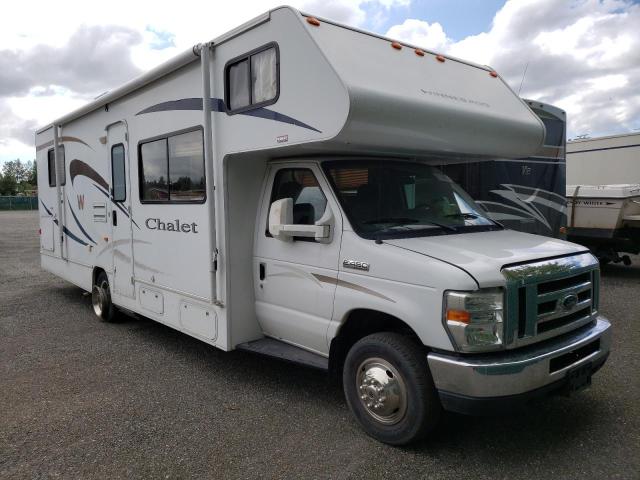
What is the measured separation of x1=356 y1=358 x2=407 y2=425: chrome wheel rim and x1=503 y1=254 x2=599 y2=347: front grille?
0.83 m

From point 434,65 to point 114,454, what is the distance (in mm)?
4094

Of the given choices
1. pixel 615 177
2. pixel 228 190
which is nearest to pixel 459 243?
pixel 228 190

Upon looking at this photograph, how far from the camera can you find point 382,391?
12.1ft

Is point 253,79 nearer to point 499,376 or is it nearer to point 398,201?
point 398,201

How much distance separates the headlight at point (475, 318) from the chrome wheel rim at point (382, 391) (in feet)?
1.89

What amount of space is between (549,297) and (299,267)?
6.33 feet

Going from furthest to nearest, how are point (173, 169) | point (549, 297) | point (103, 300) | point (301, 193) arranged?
1. point (103, 300)
2. point (173, 169)
3. point (301, 193)
4. point (549, 297)

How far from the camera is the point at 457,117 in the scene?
14.3ft

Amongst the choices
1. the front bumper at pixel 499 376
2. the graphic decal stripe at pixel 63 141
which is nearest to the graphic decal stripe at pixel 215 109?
the front bumper at pixel 499 376

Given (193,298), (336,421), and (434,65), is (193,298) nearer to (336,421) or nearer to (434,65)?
(336,421)

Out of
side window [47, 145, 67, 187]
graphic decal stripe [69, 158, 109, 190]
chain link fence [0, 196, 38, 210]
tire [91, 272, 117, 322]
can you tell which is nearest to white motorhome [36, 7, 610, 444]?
graphic decal stripe [69, 158, 109, 190]

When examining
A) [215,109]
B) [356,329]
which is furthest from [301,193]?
[356,329]

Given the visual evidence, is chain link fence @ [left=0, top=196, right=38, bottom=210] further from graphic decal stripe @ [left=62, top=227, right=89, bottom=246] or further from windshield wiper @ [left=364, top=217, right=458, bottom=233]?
windshield wiper @ [left=364, top=217, right=458, bottom=233]

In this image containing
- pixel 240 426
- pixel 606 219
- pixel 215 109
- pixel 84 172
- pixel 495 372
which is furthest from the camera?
pixel 606 219
